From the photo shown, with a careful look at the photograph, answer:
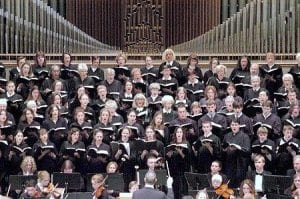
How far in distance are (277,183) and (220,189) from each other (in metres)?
0.59

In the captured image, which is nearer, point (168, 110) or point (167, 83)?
point (168, 110)

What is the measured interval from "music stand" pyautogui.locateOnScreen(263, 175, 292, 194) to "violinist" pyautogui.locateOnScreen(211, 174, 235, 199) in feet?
1.32

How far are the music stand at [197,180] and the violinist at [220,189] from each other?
0.10 m

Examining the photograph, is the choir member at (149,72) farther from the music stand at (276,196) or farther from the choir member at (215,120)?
the music stand at (276,196)

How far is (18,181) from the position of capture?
410 inches

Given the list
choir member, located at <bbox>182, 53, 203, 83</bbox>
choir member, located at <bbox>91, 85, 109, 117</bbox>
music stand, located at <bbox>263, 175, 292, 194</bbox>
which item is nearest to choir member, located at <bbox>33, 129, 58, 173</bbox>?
choir member, located at <bbox>91, 85, 109, 117</bbox>

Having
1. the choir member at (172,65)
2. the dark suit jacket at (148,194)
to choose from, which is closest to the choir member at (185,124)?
the choir member at (172,65)

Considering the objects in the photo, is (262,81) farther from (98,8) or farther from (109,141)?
(98,8)

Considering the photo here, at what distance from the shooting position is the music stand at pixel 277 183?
10195 millimetres

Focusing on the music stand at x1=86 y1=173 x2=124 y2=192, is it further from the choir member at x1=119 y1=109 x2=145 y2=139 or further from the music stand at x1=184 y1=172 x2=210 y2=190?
the choir member at x1=119 y1=109 x2=145 y2=139

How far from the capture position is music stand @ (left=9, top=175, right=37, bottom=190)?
34.0 ft

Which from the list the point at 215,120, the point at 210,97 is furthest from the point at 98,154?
the point at 210,97

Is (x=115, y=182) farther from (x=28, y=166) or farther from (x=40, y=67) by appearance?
(x=40, y=67)

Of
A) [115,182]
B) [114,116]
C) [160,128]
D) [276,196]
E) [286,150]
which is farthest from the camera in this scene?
[114,116]
